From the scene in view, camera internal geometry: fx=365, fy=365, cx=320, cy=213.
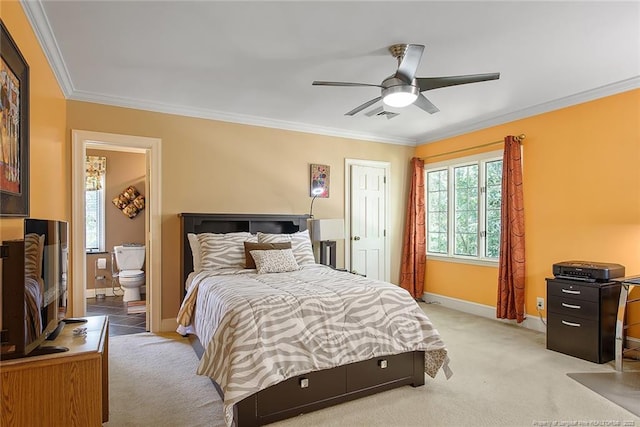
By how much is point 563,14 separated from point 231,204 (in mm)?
3668

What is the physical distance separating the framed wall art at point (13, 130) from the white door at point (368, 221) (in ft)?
13.1

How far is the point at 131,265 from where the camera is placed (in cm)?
586

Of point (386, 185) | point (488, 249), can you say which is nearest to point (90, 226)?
point (386, 185)

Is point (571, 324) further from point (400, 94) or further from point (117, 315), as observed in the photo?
point (117, 315)

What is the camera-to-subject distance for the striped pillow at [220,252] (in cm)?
374

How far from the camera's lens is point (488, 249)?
16.0 ft

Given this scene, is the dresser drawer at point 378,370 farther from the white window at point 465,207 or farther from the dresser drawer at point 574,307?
the white window at point 465,207

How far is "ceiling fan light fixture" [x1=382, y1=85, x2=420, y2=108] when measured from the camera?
9.00 ft

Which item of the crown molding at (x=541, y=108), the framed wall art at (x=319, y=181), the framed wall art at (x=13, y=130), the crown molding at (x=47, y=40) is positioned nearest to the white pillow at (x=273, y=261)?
the framed wall art at (x=319, y=181)

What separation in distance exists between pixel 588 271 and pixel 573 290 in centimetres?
22

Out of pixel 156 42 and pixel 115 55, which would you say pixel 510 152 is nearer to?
pixel 156 42

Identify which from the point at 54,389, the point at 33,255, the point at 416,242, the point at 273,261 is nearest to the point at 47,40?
the point at 33,255

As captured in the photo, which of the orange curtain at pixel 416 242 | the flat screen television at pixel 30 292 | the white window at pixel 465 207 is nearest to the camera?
the flat screen television at pixel 30 292

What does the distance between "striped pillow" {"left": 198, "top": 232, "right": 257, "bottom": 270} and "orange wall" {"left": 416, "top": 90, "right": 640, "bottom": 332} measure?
3256mm
